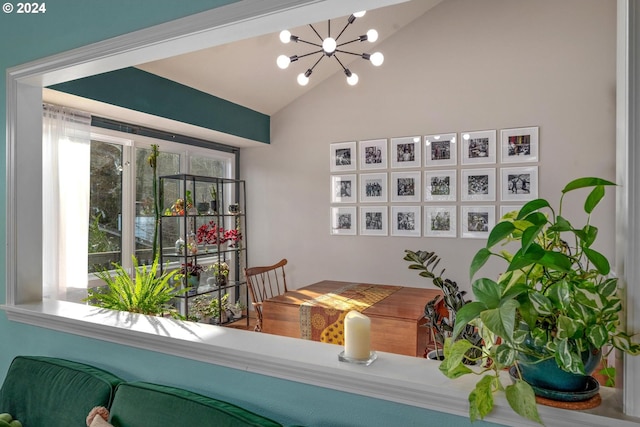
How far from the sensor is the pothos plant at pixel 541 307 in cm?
86

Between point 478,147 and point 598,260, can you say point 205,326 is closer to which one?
point 598,260

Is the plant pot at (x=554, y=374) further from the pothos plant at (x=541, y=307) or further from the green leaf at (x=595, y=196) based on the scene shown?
the green leaf at (x=595, y=196)

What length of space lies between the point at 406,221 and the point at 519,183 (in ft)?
3.58

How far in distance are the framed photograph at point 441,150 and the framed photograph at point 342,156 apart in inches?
30.7

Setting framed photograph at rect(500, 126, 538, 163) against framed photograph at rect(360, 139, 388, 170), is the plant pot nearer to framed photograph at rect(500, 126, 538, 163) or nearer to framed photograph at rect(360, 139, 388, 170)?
framed photograph at rect(500, 126, 538, 163)

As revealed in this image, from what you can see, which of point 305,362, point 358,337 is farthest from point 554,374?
point 305,362

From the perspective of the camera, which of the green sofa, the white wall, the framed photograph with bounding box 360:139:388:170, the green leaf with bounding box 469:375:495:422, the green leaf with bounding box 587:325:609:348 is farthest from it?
the framed photograph with bounding box 360:139:388:170

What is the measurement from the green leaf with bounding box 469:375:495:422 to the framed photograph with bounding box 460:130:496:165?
3.21 m

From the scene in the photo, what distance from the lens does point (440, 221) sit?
4.05 m

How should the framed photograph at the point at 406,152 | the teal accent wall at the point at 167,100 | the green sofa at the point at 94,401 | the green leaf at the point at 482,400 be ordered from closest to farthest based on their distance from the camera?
the green leaf at the point at 482,400 → the green sofa at the point at 94,401 → the teal accent wall at the point at 167,100 → the framed photograph at the point at 406,152

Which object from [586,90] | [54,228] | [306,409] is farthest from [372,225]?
[306,409]

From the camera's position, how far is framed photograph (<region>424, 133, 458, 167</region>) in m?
3.97

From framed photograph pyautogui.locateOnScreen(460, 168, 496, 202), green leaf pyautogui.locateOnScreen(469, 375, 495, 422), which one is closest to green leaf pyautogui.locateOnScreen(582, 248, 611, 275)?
green leaf pyautogui.locateOnScreen(469, 375, 495, 422)

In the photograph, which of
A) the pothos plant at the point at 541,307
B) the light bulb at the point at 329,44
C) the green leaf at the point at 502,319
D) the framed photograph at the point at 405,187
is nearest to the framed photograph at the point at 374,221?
the framed photograph at the point at 405,187
